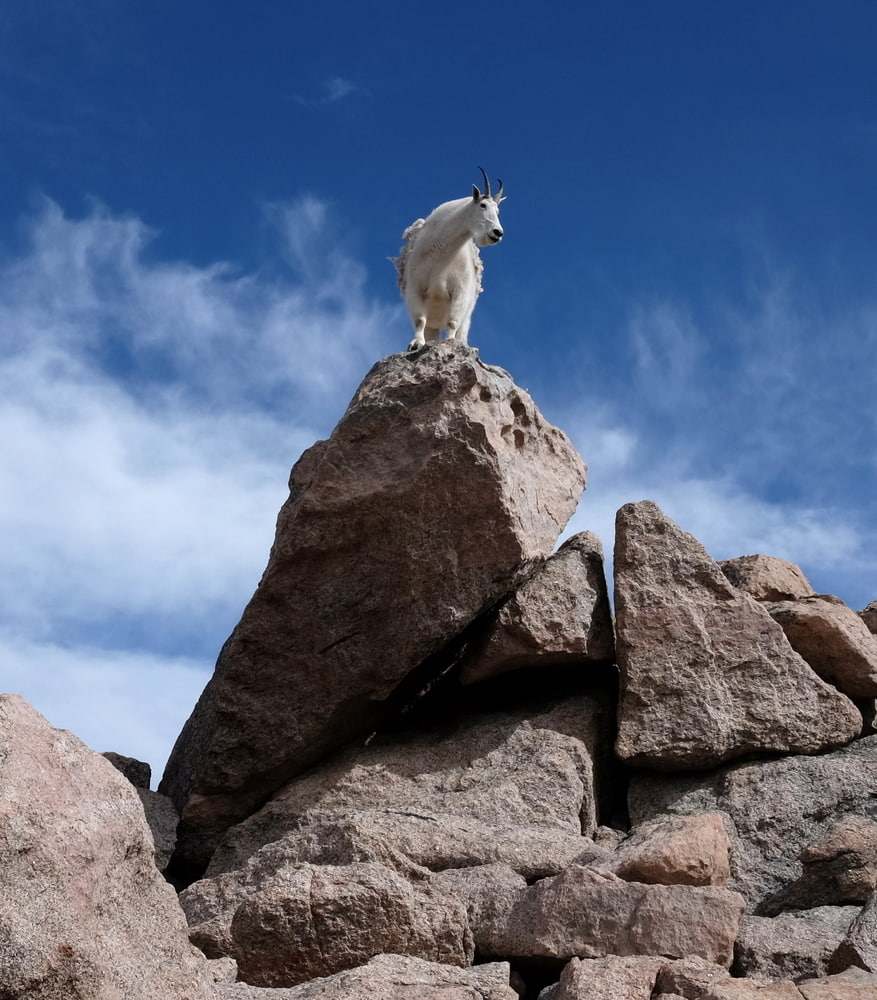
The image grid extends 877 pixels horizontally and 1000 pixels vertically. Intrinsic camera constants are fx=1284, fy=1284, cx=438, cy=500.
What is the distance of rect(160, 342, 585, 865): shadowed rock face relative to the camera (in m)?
10.9

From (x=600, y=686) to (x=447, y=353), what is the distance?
3291 millimetres

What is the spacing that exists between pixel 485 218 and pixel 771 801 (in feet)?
22.0

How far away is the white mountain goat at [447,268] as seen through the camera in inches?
547

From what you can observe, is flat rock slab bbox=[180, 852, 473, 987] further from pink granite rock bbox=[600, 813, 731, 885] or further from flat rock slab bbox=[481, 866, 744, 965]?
pink granite rock bbox=[600, 813, 731, 885]

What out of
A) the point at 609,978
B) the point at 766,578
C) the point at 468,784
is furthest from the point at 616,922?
the point at 766,578

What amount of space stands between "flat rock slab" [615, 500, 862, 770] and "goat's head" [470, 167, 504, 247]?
12.6 feet

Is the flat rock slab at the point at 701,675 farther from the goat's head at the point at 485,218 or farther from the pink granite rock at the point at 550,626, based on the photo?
the goat's head at the point at 485,218

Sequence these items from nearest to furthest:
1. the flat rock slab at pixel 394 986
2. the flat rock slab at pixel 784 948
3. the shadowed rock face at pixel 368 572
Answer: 1. the flat rock slab at pixel 394 986
2. the flat rock slab at pixel 784 948
3. the shadowed rock face at pixel 368 572

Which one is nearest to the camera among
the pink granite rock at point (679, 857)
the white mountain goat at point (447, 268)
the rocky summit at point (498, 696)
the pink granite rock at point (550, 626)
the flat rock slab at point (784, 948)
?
the flat rock slab at point (784, 948)

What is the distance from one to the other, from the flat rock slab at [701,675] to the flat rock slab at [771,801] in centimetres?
17

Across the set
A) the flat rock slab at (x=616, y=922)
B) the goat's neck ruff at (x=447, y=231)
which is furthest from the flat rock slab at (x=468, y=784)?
the goat's neck ruff at (x=447, y=231)

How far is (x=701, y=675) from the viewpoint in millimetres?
10922

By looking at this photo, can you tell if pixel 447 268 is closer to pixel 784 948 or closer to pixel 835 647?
pixel 835 647

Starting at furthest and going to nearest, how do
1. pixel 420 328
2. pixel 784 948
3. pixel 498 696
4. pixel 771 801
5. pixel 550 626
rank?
pixel 420 328 → pixel 498 696 → pixel 550 626 → pixel 771 801 → pixel 784 948
